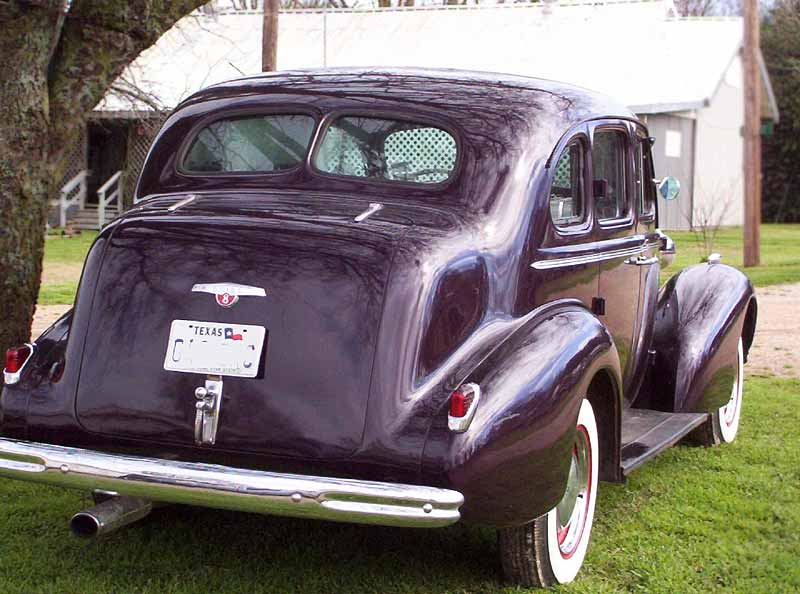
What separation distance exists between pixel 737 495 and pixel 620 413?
1197 millimetres

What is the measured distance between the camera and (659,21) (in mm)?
26969

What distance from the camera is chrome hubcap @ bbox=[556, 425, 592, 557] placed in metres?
4.42

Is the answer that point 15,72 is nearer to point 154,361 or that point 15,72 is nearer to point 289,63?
point 154,361

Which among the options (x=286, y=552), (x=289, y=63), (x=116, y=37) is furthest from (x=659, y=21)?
(x=286, y=552)

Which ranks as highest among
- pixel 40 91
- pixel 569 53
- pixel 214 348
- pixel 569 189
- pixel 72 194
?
pixel 569 53

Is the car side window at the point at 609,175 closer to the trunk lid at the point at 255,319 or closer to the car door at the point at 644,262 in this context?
the car door at the point at 644,262

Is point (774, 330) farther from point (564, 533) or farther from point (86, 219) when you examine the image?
point (86, 219)

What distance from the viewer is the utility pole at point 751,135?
18250mm

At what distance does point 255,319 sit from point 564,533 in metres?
1.51

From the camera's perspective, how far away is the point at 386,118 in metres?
4.66

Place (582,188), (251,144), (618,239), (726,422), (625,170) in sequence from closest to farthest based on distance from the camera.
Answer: (251,144) → (582,188) → (618,239) → (625,170) → (726,422)

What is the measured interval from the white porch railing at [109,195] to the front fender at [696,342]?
2084 centimetres

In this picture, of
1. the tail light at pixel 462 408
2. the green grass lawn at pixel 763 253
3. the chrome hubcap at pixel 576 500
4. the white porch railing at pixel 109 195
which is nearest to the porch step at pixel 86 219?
the white porch railing at pixel 109 195

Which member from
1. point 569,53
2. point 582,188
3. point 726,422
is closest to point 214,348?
point 582,188
